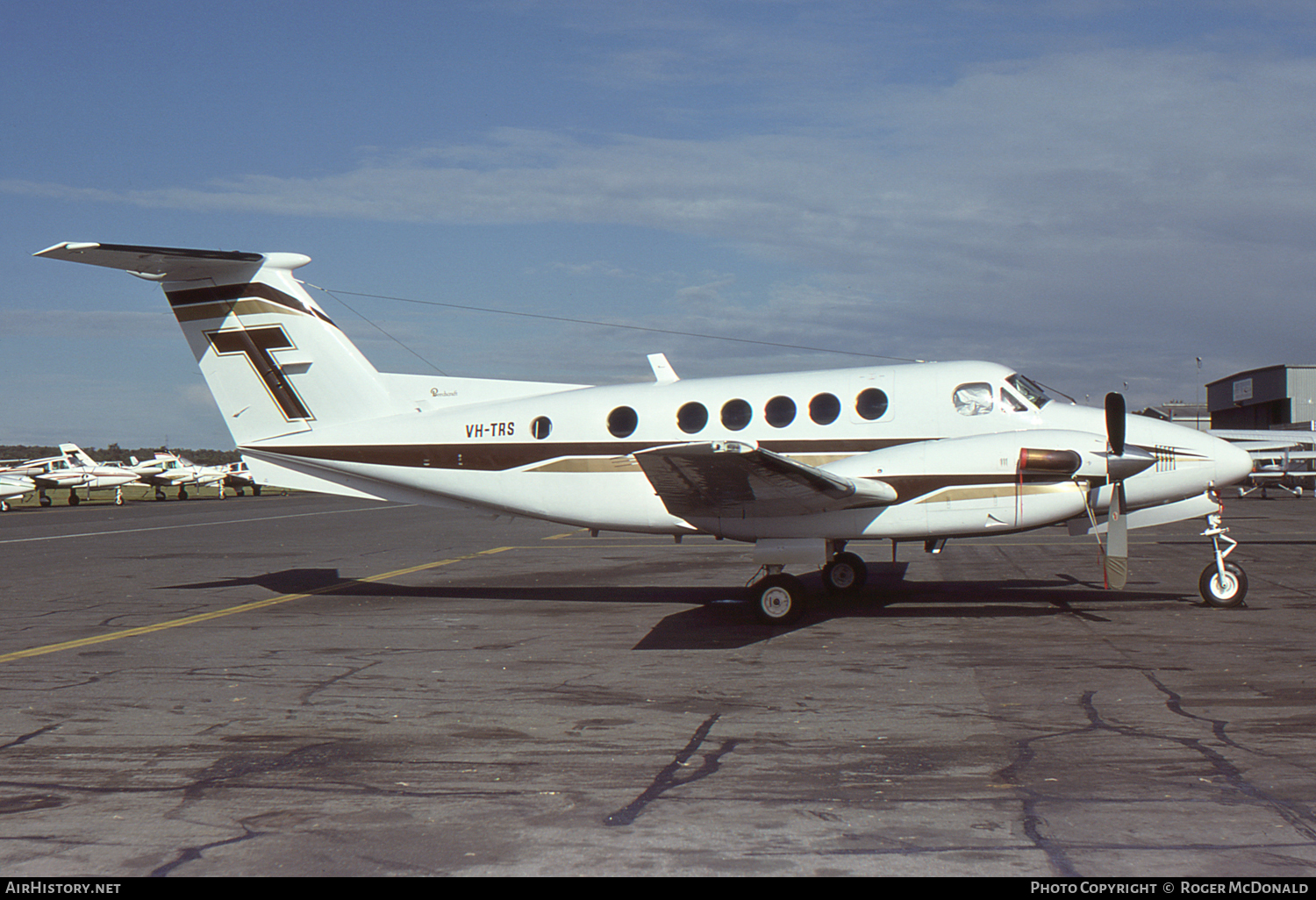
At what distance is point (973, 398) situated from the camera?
12.3 metres

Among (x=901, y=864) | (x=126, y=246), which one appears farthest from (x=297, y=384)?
(x=901, y=864)

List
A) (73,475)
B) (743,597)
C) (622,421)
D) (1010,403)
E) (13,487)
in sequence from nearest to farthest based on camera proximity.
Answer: (1010,403) < (622,421) < (743,597) < (13,487) < (73,475)

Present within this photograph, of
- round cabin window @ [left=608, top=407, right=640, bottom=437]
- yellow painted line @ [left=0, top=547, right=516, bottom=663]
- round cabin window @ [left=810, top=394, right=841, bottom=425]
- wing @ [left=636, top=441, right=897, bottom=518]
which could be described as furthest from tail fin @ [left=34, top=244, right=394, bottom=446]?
round cabin window @ [left=810, top=394, right=841, bottom=425]

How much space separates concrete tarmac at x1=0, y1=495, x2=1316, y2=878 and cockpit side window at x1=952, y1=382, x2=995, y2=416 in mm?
2476

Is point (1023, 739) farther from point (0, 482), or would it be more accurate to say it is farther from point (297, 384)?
point (0, 482)

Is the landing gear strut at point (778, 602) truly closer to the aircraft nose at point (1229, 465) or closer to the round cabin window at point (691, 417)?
the round cabin window at point (691, 417)

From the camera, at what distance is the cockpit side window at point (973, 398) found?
1229 cm

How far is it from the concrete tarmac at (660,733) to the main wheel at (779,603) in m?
0.31

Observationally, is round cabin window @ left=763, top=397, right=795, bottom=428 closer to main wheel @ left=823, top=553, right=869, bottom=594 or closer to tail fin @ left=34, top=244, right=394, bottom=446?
main wheel @ left=823, top=553, right=869, bottom=594

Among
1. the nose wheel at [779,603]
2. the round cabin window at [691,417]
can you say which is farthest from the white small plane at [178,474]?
the nose wheel at [779,603]

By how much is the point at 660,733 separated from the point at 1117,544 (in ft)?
23.0

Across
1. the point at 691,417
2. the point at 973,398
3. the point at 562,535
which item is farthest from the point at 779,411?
the point at 562,535

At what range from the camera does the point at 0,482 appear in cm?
4350

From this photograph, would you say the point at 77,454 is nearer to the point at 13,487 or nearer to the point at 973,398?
the point at 13,487
